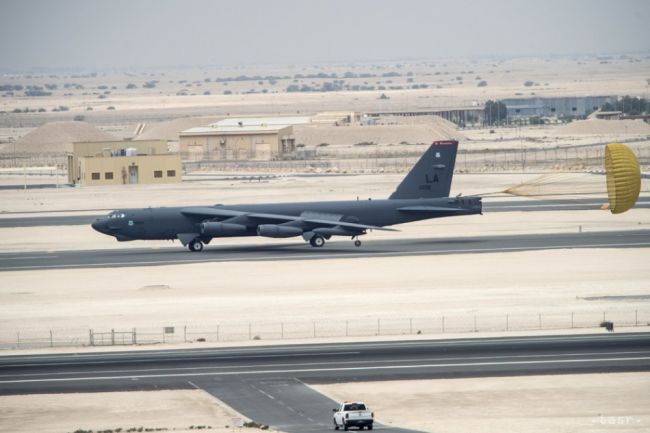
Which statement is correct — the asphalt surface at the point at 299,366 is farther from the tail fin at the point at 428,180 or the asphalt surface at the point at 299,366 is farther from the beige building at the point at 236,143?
the beige building at the point at 236,143

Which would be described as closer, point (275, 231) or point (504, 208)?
point (275, 231)

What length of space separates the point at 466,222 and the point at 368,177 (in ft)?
135

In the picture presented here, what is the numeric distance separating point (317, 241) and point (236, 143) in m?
84.3

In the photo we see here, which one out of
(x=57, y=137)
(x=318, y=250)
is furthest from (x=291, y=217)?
(x=57, y=137)

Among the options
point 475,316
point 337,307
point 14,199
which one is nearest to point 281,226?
point 337,307

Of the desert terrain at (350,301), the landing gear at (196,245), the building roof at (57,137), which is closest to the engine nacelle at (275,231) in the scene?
the desert terrain at (350,301)

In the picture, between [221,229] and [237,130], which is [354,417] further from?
[237,130]

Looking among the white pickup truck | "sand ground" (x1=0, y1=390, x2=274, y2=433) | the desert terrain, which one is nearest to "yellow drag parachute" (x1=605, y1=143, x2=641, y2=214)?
the desert terrain

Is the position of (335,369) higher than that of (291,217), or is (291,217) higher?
(291,217)

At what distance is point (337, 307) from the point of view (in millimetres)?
55469

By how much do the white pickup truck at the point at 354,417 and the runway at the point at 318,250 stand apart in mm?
36937

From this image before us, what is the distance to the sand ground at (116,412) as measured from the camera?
36.3 m

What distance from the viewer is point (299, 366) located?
142ft

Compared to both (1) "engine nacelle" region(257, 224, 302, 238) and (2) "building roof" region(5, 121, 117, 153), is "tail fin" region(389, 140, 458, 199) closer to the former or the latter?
(1) "engine nacelle" region(257, 224, 302, 238)
